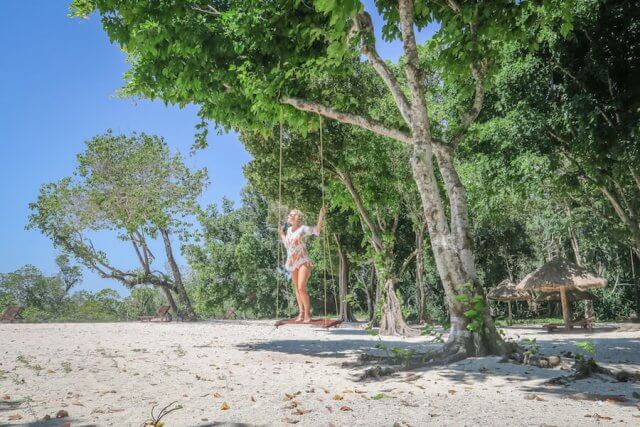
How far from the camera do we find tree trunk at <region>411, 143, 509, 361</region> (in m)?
7.02

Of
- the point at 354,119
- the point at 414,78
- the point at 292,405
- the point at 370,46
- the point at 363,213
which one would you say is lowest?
the point at 292,405

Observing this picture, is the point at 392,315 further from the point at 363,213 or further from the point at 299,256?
the point at 299,256

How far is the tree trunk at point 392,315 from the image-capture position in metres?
13.9

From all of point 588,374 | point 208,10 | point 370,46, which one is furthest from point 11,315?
point 588,374

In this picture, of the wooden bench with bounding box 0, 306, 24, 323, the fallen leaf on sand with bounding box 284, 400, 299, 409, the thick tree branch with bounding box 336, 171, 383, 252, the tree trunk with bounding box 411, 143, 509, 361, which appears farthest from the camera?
the wooden bench with bounding box 0, 306, 24, 323

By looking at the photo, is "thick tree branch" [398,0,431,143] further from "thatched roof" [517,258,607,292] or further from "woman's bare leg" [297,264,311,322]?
"thatched roof" [517,258,607,292]

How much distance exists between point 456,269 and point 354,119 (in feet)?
9.92

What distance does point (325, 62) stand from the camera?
832 cm

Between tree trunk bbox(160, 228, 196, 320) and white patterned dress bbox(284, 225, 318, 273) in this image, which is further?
tree trunk bbox(160, 228, 196, 320)

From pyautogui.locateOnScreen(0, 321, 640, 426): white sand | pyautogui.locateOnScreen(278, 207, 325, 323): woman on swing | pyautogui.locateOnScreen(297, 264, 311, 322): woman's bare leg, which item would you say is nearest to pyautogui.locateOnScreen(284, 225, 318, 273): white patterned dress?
pyautogui.locateOnScreen(278, 207, 325, 323): woman on swing

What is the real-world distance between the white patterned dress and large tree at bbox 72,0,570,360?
2.56 m

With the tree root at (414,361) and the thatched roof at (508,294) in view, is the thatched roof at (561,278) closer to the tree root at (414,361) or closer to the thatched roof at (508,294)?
the thatched roof at (508,294)

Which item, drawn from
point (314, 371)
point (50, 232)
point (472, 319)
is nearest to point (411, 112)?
point (472, 319)

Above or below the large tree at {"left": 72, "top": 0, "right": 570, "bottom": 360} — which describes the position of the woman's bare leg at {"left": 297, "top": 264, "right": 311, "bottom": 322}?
below
